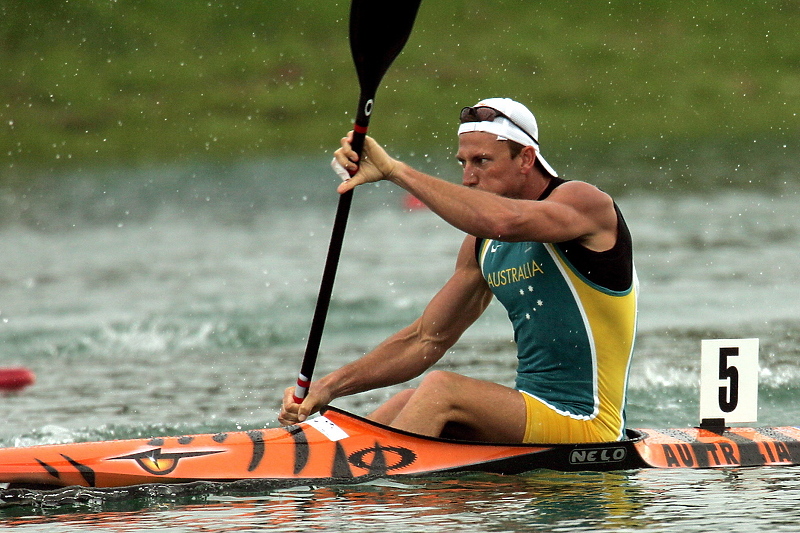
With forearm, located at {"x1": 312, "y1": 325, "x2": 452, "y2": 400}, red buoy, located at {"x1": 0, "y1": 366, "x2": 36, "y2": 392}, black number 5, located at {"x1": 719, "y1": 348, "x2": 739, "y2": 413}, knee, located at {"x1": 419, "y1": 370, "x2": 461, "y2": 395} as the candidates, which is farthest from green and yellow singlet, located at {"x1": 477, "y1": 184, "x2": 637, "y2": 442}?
red buoy, located at {"x1": 0, "y1": 366, "x2": 36, "y2": 392}

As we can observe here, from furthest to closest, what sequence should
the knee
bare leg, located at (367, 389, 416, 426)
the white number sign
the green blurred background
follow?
1. the green blurred background
2. the white number sign
3. bare leg, located at (367, 389, 416, 426)
4. the knee

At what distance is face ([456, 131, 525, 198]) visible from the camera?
19.4ft

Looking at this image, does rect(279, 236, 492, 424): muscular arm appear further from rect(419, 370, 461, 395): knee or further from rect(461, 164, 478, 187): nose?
rect(419, 370, 461, 395): knee

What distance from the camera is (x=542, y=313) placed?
5906 mm

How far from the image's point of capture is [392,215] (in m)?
24.5

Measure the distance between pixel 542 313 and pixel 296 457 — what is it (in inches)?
51.2

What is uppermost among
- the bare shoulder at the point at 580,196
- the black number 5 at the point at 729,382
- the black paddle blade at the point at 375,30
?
the black paddle blade at the point at 375,30

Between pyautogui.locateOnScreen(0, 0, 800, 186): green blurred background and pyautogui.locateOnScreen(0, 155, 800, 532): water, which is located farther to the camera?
pyautogui.locateOnScreen(0, 0, 800, 186): green blurred background

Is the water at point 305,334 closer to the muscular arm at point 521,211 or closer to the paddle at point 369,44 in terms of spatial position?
the paddle at point 369,44

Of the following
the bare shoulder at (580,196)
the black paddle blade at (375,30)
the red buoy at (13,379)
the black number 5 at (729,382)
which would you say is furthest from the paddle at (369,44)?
the red buoy at (13,379)

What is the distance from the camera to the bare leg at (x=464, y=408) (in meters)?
5.77

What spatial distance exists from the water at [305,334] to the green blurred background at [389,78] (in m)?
14.4

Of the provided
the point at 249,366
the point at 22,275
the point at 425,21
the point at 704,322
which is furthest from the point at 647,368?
the point at 425,21

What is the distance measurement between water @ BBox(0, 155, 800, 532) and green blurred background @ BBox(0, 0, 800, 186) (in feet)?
47.4
